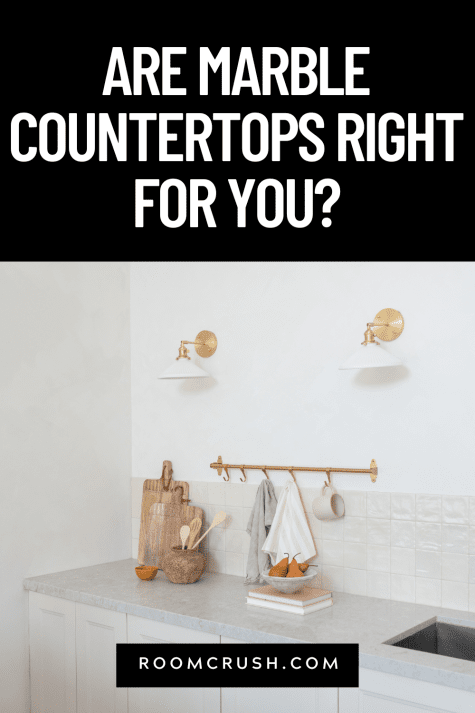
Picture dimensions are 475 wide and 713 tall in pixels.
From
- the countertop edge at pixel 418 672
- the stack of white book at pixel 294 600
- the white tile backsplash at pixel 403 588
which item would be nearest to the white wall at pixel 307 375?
the white tile backsplash at pixel 403 588

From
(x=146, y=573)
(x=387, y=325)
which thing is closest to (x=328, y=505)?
(x=387, y=325)

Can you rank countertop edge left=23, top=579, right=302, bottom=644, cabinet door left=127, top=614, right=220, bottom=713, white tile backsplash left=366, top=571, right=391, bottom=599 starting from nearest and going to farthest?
countertop edge left=23, top=579, right=302, bottom=644 → cabinet door left=127, top=614, right=220, bottom=713 → white tile backsplash left=366, top=571, right=391, bottom=599

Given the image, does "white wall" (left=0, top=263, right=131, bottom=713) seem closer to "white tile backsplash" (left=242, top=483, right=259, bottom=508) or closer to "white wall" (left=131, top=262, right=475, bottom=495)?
"white wall" (left=131, top=262, right=475, bottom=495)

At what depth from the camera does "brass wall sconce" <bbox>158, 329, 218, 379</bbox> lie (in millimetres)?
2832

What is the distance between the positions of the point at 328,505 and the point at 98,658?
3.16 feet

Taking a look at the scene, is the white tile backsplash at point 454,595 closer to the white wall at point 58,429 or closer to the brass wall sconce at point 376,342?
the brass wall sconce at point 376,342

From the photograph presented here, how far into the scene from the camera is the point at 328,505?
2.49 meters

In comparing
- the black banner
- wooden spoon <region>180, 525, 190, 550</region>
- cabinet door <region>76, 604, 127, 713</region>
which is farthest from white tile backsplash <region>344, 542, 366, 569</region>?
cabinet door <region>76, 604, 127, 713</region>

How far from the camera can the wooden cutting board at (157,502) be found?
2.94 metres

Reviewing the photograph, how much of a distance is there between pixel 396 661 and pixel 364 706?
18 cm

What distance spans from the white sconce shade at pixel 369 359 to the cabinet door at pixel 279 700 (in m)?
0.97

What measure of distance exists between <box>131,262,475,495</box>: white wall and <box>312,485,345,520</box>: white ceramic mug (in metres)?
0.05

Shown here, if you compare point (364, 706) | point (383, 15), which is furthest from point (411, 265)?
point (364, 706)

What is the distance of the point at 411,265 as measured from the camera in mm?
2438
